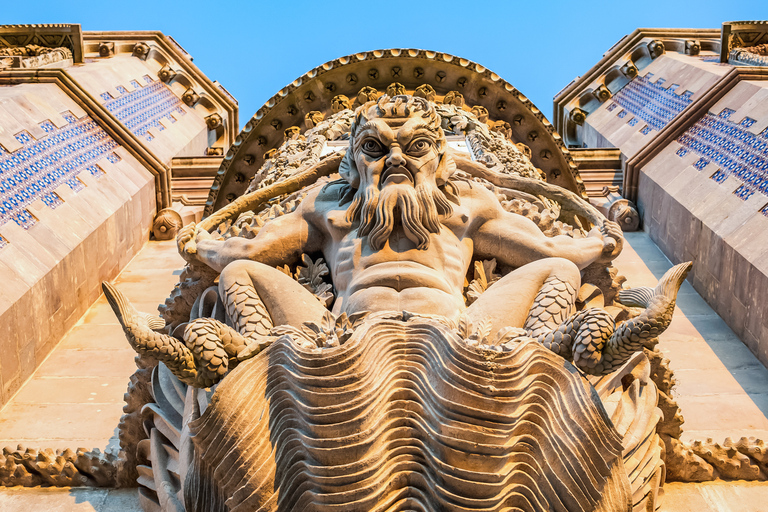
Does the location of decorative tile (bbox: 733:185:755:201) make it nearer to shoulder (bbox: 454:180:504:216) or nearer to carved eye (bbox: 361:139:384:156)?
shoulder (bbox: 454:180:504:216)

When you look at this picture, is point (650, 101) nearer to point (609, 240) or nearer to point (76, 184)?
point (609, 240)

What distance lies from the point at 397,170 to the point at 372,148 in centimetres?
33

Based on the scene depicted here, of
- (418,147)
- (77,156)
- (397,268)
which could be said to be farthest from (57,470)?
(77,156)

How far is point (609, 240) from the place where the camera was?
16.5 feet

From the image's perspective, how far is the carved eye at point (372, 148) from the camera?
5.06 metres

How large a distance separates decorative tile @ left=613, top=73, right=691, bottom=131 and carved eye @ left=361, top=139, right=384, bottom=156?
8.73 m

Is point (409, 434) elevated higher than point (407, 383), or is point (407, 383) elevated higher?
point (407, 383)

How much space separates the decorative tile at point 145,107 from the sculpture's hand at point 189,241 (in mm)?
7806

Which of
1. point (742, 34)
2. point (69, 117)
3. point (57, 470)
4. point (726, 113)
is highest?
point (742, 34)

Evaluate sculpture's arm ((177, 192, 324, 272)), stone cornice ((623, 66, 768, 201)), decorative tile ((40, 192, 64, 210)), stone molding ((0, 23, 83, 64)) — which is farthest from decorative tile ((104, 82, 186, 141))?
stone cornice ((623, 66, 768, 201))

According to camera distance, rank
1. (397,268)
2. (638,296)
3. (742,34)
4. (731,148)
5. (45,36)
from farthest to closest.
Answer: (45,36), (742,34), (731,148), (397,268), (638,296)

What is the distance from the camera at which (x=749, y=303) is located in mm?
7133

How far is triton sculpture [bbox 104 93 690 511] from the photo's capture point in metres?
2.96

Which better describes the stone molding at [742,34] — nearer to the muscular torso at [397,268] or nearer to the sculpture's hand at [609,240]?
the sculpture's hand at [609,240]
